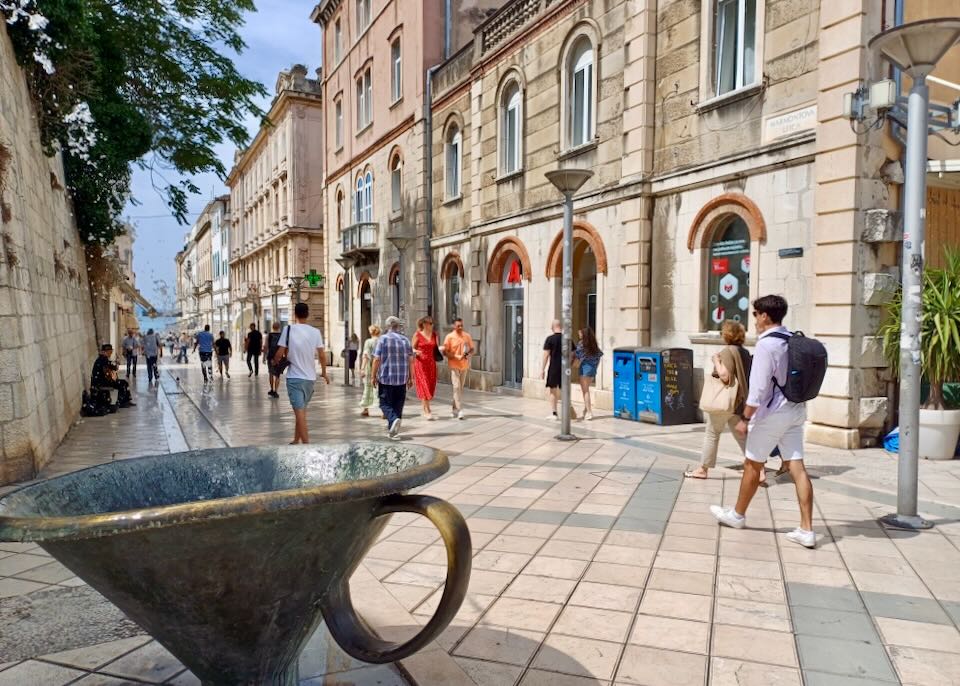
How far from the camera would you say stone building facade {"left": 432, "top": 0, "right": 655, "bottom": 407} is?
11883mm

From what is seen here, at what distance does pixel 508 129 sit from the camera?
16.1 metres

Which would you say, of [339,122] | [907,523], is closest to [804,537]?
[907,523]

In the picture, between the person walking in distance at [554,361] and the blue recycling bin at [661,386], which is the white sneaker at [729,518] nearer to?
the blue recycling bin at [661,386]

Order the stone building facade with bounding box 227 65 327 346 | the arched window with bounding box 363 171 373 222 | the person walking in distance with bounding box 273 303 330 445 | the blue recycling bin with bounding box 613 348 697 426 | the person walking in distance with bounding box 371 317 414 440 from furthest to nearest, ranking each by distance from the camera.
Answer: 1. the stone building facade with bounding box 227 65 327 346
2. the arched window with bounding box 363 171 373 222
3. the blue recycling bin with bounding box 613 348 697 426
4. the person walking in distance with bounding box 371 317 414 440
5. the person walking in distance with bounding box 273 303 330 445

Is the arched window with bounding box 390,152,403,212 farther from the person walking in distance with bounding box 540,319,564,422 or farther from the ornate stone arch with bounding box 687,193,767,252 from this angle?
the ornate stone arch with bounding box 687,193,767,252

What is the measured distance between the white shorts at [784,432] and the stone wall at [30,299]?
675cm

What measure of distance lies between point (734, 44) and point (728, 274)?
11.5 feet

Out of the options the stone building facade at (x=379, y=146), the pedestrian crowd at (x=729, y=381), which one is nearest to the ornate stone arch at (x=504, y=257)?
the stone building facade at (x=379, y=146)

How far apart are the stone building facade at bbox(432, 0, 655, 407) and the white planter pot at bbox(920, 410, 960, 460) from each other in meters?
4.74

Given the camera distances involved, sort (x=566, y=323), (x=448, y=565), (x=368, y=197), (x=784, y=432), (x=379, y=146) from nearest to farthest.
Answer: (x=448, y=565) < (x=784, y=432) < (x=566, y=323) < (x=379, y=146) < (x=368, y=197)

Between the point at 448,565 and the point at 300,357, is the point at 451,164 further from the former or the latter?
the point at 448,565

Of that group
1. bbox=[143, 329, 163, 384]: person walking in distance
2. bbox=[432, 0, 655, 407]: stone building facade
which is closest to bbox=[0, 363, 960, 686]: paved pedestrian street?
bbox=[432, 0, 655, 407]: stone building facade

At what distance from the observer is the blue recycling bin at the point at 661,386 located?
10.5 m

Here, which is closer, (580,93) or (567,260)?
(567,260)
